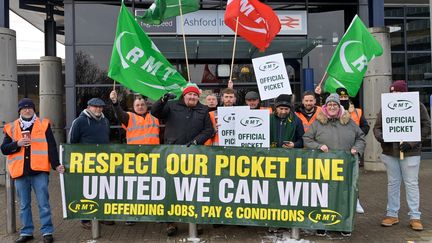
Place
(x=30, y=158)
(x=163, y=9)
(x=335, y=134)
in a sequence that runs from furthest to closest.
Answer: (x=163, y=9)
(x=335, y=134)
(x=30, y=158)

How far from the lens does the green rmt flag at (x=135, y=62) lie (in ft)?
20.8

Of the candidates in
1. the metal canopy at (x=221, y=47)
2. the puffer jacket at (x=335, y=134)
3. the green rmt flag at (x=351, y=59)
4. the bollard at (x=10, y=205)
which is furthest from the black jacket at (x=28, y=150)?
the metal canopy at (x=221, y=47)

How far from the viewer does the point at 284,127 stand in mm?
6000

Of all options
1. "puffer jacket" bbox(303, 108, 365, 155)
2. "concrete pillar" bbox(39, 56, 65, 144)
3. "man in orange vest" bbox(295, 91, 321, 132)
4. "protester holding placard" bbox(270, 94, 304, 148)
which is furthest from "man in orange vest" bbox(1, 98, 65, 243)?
"concrete pillar" bbox(39, 56, 65, 144)

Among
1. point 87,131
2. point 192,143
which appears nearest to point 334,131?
point 192,143

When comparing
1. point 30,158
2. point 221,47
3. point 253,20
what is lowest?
point 30,158

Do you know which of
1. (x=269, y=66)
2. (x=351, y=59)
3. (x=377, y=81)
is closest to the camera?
(x=269, y=66)

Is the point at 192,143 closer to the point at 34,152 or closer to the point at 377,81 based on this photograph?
the point at 34,152

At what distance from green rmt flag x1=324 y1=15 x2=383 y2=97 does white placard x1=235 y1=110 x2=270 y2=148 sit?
2.06 metres

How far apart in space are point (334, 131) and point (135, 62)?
2863 millimetres

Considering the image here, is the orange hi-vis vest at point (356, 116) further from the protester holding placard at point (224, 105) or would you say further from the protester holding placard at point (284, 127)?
the protester holding placard at point (224, 105)

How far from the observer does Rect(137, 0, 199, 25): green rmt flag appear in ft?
25.7

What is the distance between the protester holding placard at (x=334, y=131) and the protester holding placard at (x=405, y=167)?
59cm

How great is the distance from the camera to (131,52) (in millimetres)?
6398
